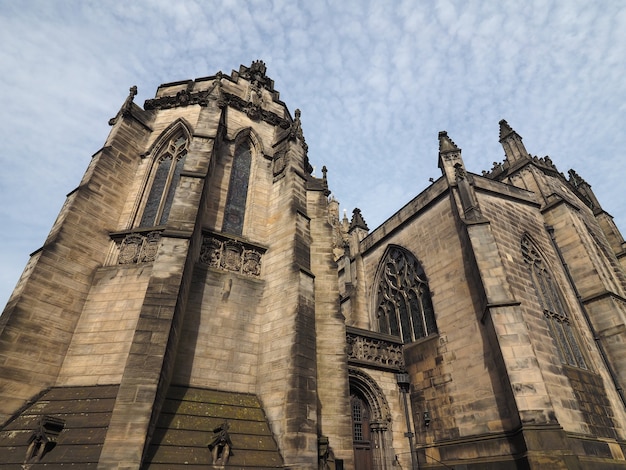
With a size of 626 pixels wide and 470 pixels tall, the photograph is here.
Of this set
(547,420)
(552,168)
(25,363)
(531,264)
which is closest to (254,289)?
(25,363)

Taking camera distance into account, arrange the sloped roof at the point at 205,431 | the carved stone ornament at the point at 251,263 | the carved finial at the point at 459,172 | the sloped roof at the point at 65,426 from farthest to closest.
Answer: the carved finial at the point at 459,172, the carved stone ornament at the point at 251,263, the sloped roof at the point at 205,431, the sloped roof at the point at 65,426

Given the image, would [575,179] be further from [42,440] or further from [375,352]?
[42,440]

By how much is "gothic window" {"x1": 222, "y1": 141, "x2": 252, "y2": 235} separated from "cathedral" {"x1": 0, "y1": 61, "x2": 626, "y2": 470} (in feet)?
0.23

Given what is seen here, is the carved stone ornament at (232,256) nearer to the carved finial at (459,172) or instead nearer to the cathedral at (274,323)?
the cathedral at (274,323)

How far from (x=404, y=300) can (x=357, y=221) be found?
20.2ft

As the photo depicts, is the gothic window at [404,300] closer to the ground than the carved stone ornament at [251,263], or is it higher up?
higher up

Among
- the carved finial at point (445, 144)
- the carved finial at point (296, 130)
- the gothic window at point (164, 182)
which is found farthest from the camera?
the carved finial at point (445, 144)

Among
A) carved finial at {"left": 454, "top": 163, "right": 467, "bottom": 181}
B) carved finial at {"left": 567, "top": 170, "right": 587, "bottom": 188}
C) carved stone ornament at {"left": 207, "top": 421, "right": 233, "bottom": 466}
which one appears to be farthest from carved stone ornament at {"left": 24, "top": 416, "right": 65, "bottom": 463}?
carved finial at {"left": 567, "top": 170, "right": 587, "bottom": 188}

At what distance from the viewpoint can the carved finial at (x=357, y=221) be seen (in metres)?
18.9

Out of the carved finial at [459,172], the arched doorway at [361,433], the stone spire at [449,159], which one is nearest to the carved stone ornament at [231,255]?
the arched doorway at [361,433]

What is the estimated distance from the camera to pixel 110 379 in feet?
21.5

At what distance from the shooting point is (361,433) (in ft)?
36.1

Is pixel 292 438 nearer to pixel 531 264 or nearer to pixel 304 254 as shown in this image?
pixel 304 254

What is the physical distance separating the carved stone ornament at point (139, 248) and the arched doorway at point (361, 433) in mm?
7458
